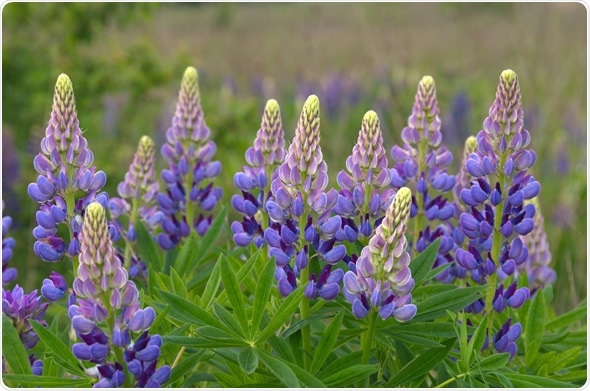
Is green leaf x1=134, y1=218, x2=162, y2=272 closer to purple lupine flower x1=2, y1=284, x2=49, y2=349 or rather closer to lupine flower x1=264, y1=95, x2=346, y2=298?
purple lupine flower x1=2, y1=284, x2=49, y2=349

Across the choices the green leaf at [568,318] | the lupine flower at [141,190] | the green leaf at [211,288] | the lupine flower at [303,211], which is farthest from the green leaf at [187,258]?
the green leaf at [568,318]

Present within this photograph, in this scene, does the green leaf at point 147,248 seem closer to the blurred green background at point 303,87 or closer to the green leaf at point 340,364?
the green leaf at point 340,364

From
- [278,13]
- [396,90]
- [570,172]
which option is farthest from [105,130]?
[278,13]

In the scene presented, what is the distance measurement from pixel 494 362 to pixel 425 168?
0.53 meters

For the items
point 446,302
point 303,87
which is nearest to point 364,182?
point 446,302

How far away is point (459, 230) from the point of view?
6.35 ft

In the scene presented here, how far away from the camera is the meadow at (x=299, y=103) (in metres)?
1.72

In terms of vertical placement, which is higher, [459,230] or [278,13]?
[278,13]

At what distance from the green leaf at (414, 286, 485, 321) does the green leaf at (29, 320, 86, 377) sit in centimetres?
66

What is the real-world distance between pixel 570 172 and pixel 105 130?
3.26 meters

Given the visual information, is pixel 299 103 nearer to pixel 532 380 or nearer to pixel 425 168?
pixel 425 168

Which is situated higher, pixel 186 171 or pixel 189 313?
pixel 186 171

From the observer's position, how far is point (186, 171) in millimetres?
2104

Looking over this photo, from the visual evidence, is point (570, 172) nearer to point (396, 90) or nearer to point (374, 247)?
point (396, 90)
